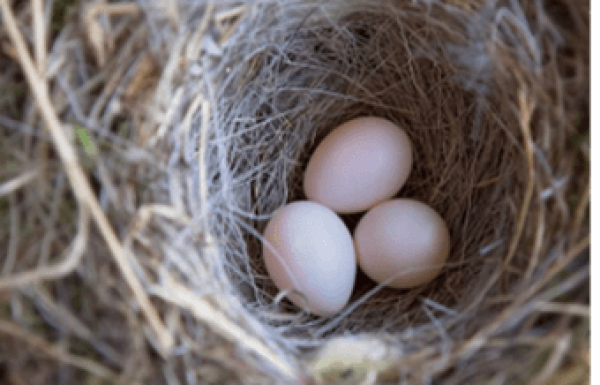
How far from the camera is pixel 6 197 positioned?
60 cm

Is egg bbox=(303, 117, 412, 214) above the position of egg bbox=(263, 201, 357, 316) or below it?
above

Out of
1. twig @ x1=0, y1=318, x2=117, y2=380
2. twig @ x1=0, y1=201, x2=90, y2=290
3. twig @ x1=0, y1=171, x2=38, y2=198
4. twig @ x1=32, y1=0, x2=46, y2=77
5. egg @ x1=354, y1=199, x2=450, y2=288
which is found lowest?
egg @ x1=354, y1=199, x2=450, y2=288

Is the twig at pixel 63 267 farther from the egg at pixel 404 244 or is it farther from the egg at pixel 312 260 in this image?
the egg at pixel 404 244

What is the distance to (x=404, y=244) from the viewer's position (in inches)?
35.2

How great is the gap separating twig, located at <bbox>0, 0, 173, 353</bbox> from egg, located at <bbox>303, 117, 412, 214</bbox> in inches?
18.0

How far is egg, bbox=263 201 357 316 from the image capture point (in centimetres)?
87

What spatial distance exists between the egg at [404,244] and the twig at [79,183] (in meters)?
0.43

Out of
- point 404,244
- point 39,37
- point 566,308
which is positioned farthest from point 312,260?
point 39,37

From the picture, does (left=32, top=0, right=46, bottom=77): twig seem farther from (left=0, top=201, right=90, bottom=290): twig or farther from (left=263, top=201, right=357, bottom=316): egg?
(left=263, top=201, right=357, bottom=316): egg

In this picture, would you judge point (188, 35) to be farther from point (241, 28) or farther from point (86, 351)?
point (86, 351)

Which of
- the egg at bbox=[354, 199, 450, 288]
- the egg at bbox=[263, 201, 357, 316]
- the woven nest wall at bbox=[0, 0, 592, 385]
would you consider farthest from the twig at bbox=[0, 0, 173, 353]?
the egg at bbox=[354, 199, 450, 288]

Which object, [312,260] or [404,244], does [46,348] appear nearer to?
[312,260]
